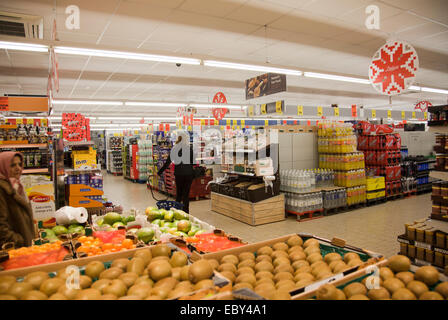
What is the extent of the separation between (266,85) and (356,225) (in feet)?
14.6

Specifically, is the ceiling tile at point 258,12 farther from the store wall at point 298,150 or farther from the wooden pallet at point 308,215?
the wooden pallet at point 308,215

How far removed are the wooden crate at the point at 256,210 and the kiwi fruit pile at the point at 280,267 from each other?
13.4 ft

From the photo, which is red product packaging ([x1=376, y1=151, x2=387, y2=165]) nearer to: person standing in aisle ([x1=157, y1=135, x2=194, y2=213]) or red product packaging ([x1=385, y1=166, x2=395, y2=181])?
red product packaging ([x1=385, y1=166, x2=395, y2=181])

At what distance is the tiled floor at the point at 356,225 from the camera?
5434 mm

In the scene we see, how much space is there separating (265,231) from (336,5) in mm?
4450

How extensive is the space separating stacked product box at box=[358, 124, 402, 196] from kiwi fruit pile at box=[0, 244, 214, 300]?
8.00m

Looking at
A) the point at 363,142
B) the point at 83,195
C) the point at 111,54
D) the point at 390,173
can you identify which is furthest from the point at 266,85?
the point at 83,195

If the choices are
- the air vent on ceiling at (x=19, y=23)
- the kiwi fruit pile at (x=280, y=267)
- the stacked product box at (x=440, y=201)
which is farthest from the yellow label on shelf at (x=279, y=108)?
the kiwi fruit pile at (x=280, y=267)

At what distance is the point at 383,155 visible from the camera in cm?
856

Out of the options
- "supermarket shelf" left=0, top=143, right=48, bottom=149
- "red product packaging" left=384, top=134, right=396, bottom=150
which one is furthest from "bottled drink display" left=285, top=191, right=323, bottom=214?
"supermarket shelf" left=0, top=143, right=48, bottom=149

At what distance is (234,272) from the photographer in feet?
6.45

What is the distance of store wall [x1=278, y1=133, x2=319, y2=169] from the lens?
7480 mm

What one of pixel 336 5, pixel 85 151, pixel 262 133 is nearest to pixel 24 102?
pixel 85 151

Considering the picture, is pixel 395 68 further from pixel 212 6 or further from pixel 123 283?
pixel 123 283
